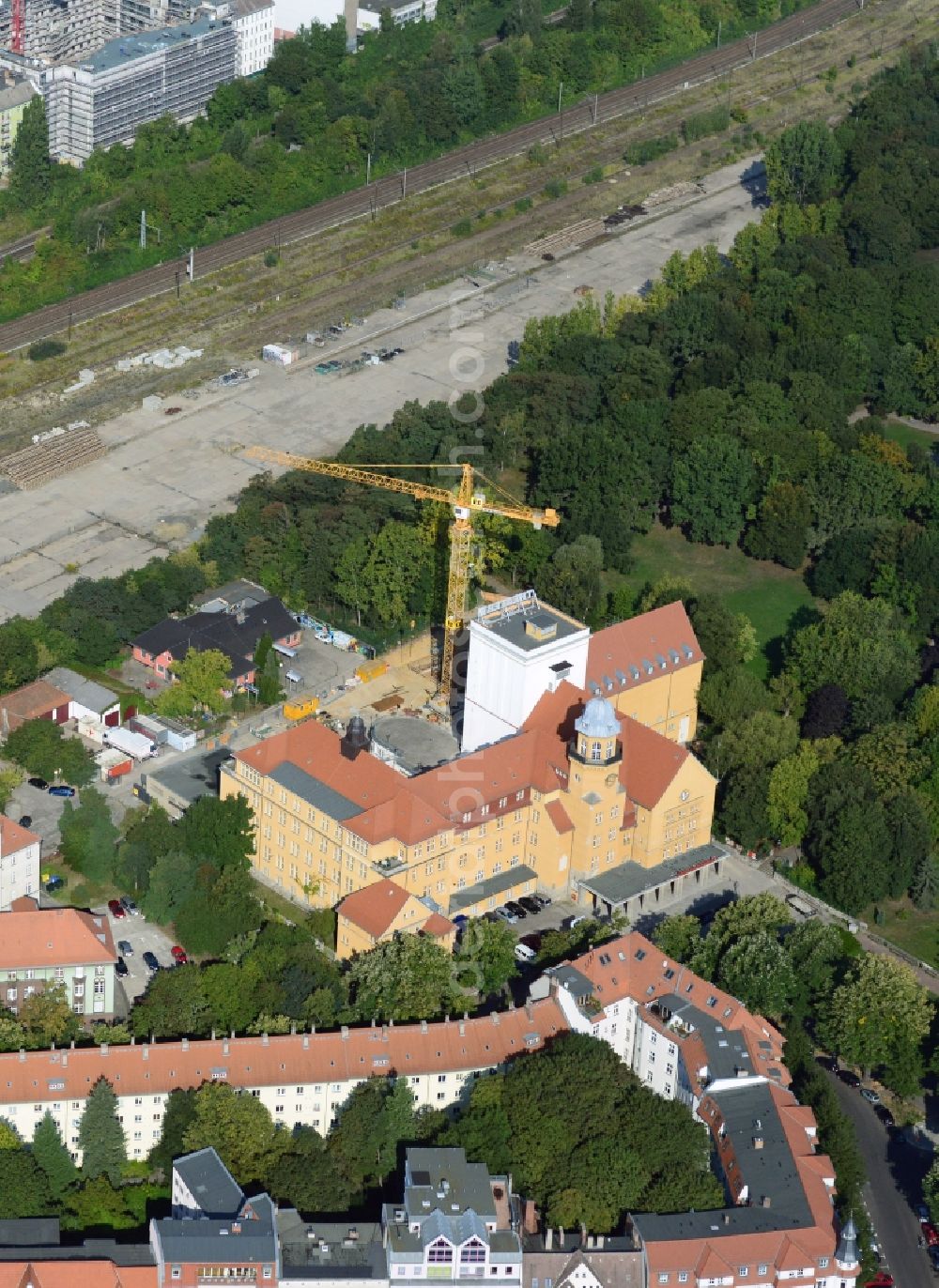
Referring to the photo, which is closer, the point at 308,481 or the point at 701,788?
the point at 701,788

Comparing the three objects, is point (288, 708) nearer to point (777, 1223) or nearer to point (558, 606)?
point (558, 606)

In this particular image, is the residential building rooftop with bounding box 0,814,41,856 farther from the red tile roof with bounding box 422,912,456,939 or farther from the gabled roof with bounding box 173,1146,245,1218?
the gabled roof with bounding box 173,1146,245,1218

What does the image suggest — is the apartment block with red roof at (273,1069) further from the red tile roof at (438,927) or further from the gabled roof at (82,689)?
the gabled roof at (82,689)

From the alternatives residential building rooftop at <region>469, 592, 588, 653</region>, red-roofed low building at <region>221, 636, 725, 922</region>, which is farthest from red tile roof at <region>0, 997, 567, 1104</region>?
residential building rooftop at <region>469, 592, 588, 653</region>

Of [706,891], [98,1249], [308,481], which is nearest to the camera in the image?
[98,1249]

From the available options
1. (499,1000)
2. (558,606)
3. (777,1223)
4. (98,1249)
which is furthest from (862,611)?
(98,1249)

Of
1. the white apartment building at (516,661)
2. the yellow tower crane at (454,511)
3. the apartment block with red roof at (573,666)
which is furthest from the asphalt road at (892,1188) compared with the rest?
the yellow tower crane at (454,511)

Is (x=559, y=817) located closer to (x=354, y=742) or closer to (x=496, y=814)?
(x=496, y=814)

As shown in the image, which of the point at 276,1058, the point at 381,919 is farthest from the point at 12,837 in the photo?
the point at 276,1058
